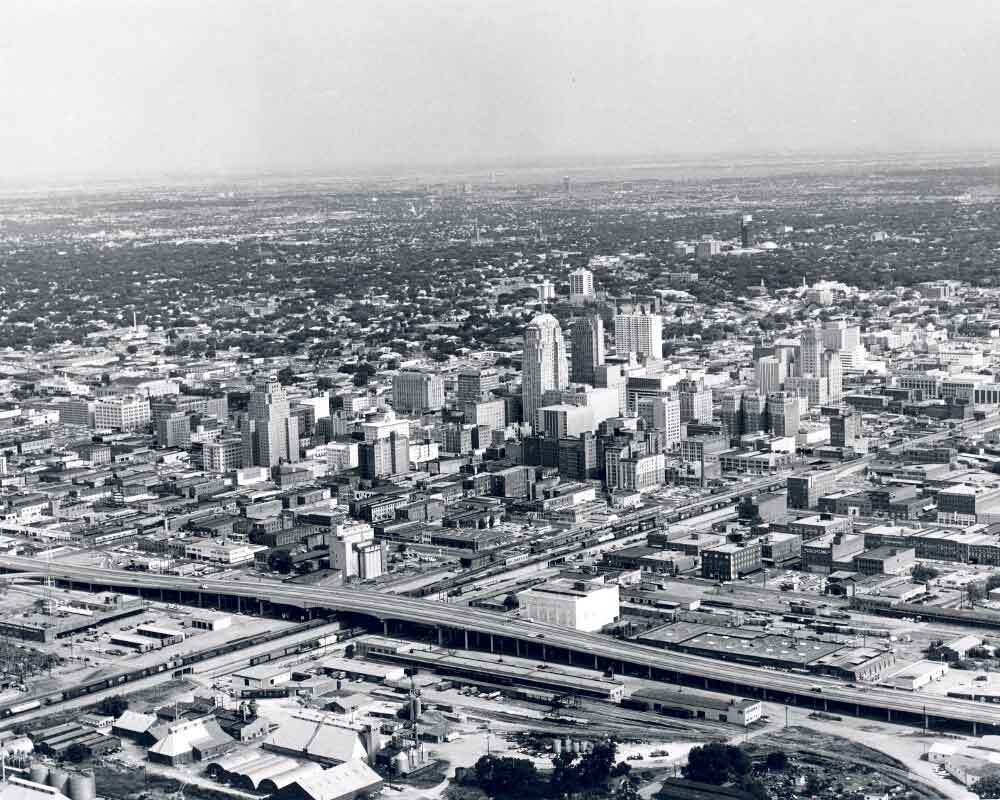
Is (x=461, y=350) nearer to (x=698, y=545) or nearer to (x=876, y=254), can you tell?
(x=698, y=545)

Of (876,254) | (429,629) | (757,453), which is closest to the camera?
A: (429,629)

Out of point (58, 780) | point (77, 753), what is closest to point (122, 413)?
point (77, 753)

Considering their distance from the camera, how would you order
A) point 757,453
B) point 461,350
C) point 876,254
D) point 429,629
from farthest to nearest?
point 876,254 < point 461,350 < point 757,453 < point 429,629

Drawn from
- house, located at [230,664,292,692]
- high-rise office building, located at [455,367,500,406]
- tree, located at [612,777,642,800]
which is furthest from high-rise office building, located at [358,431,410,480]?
tree, located at [612,777,642,800]

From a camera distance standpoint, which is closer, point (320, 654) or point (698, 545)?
point (320, 654)

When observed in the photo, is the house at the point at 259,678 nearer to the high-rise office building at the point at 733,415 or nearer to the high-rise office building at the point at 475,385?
the high-rise office building at the point at 733,415

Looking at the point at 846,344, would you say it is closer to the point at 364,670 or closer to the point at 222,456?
the point at 222,456

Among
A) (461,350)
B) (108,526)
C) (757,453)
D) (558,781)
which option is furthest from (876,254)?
(558,781)

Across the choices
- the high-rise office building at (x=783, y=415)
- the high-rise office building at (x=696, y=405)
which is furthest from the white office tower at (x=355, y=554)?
the high-rise office building at (x=696, y=405)
